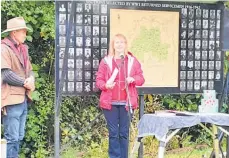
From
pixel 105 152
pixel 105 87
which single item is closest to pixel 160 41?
pixel 105 87

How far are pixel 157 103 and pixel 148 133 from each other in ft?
9.39

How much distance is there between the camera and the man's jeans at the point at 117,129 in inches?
232

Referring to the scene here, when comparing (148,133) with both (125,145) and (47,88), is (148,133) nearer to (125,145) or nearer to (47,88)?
(125,145)

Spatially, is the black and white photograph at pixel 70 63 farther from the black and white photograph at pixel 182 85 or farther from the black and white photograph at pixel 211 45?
the black and white photograph at pixel 211 45

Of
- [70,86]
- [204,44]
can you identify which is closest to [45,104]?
[70,86]

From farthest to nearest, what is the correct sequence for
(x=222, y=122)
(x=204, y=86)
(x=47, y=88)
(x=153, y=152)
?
(x=153, y=152) < (x=47, y=88) < (x=204, y=86) < (x=222, y=122)

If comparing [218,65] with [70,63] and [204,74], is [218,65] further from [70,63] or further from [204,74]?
[70,63]

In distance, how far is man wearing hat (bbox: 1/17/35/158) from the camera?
550 centimetres

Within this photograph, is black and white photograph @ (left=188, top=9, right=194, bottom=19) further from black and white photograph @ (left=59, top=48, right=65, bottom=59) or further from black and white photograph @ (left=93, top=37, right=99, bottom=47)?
black and white photograph @ (left=59, top=48, right=65, bottom=59)

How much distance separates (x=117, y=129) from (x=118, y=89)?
0.44m

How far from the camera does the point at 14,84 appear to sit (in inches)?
218

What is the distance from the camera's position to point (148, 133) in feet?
17.2

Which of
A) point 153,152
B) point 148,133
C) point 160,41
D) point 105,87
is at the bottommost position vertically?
point 153,152

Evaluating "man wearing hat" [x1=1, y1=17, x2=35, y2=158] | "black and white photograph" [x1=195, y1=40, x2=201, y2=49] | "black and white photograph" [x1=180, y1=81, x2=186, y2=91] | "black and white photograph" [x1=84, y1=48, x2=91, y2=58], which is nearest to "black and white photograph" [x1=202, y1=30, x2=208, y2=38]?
"black and white photograph" [x1=195, y1=40, x2=201, y2=49]
